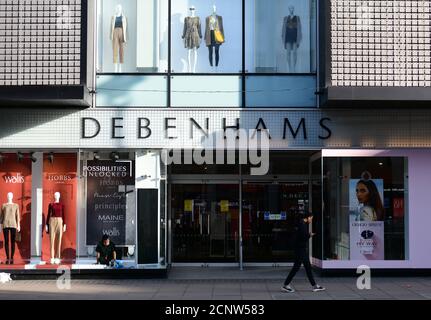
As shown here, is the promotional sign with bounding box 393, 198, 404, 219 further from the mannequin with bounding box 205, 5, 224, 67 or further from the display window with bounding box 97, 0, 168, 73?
the display window with bounding box 97, 0, 168, 73

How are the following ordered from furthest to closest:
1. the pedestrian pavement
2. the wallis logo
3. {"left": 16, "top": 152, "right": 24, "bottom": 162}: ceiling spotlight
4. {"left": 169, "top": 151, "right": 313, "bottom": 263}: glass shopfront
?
{"left": 169, "top": 151, "right": 313, "bottom": 263}: glass shopfront → the wallis logo → {"left": 16, "top": 152, "right": 24, "bottom": 162}: ceiling spotlight → the pedestrian pavement

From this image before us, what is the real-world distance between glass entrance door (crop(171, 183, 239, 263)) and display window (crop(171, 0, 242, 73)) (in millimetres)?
3573

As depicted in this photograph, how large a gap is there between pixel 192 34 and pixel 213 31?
513 mm

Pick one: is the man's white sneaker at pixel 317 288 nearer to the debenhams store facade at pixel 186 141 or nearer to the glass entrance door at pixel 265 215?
the debenhams store facade at pixel 186 141

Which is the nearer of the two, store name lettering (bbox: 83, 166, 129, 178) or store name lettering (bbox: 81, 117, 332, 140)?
store name lettering (bbox: 81, 117, 332, 140)

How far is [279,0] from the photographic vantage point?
644 inches

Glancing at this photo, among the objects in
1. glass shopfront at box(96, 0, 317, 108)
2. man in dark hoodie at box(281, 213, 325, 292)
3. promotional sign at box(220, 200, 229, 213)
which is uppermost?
glass shopfront at box(96, 0, 317, 108)

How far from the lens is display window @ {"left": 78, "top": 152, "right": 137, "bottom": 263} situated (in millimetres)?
16266

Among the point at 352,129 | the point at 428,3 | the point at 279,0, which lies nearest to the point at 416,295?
the point at 352,129

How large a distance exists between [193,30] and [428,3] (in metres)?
5.47

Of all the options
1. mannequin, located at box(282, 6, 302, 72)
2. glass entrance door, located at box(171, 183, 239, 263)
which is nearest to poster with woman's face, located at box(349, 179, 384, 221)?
glass entrance door, located at box(171, 183, 239, 263)

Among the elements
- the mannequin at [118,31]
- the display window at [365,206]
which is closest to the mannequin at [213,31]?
the mannequin at [118,31]

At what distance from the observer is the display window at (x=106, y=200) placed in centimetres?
1627

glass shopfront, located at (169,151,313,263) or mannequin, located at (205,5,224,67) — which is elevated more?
mannequin, located at (205,5,224,67)
